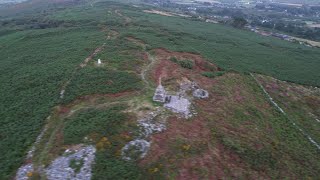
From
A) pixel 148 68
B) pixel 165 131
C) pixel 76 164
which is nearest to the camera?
pixel 76 164

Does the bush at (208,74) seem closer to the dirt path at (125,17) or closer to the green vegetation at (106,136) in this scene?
the green vegetation at (106,136)

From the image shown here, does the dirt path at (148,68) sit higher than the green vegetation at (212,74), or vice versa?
the dirt path at (148,68)

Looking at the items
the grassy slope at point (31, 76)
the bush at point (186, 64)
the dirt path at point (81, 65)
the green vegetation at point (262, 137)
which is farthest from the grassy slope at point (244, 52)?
the green vegetation at point (262, 137)

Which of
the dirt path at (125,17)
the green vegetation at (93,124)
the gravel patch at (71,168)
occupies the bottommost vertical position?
the gravel patch at (71,168)

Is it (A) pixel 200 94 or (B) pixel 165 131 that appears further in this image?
(A) pixel 200 94

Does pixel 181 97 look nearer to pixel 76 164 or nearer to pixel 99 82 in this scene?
pixel 99 82

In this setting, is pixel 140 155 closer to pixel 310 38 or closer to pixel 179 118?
pixel 179 118

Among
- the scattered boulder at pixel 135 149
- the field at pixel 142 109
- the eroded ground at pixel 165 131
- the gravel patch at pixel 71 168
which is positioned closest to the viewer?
the gravel patch at pixel 71 168

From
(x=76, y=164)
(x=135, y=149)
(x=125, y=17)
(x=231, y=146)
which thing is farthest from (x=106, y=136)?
(x=125, y=17)

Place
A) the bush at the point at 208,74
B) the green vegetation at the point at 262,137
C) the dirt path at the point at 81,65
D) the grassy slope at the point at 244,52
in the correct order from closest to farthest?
the green vegetation at the point at 262,137
the dirt path at the point at 81,65
the bush at the point at 208,74
the grassy slope at the point at 244,52

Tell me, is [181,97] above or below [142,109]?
below
